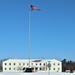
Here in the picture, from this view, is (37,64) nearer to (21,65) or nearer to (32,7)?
(21,65)

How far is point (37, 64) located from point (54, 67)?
9.29 meters

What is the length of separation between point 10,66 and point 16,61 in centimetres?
441

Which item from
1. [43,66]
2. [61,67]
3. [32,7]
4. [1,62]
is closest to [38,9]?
[32,7]

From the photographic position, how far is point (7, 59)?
156000mm

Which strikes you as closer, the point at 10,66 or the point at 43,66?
the point at 43,66

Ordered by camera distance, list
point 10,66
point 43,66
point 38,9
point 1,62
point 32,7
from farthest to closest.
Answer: point 1,62, point 10,66, point 43,66, point 32,7, point 38,9

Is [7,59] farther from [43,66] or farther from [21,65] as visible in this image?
[43,66]

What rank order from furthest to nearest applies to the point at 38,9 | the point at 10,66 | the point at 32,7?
the point at 10,66, the point at 32,7, the point at 38,9

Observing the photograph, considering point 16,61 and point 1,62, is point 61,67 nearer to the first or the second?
point 16,61

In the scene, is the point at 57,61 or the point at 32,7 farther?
the point at 57,61

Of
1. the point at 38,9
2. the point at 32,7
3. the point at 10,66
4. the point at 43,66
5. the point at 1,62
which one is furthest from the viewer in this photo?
the point at 1,62

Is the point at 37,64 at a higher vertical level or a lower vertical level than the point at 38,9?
lower

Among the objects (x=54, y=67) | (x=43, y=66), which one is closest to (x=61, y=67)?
(x=54, y=67)

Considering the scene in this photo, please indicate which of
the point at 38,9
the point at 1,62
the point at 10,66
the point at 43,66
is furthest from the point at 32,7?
the point at 1,62
